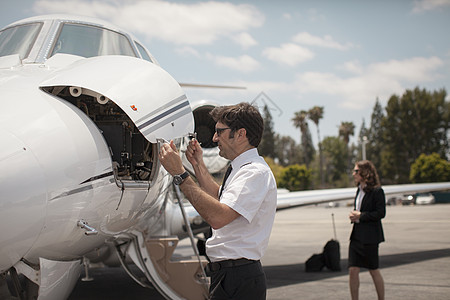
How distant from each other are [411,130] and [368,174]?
74.2 metres

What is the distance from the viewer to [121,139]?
418cm

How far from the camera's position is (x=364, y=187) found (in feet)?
21.3

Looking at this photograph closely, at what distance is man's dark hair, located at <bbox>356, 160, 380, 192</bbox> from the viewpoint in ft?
21.0

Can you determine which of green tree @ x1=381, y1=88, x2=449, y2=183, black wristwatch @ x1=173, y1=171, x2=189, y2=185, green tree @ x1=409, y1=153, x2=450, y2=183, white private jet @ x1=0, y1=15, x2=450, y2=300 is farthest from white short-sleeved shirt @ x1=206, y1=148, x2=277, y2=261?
green tree @ x1=381, y1=88, x2=449, y2=183

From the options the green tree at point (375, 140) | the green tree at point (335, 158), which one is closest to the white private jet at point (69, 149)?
the green tree at point (375, 140)

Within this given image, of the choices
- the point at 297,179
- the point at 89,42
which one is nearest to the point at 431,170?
the point at 297,179

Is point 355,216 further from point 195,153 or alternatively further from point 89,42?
point 89,42

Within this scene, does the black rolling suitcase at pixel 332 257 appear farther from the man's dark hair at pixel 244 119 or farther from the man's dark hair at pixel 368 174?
the man's dark hair at pixel 244 119

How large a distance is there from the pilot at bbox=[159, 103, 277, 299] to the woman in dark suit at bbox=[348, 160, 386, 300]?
3.57 metres

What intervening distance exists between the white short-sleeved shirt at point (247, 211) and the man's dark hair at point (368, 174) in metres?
3.70

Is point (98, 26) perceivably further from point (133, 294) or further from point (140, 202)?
point (133, 294)

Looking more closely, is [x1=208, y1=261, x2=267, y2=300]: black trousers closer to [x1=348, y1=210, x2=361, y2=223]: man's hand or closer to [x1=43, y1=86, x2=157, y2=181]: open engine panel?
[x1=43, y1=86, x2=157, y2=181]: open engine panel

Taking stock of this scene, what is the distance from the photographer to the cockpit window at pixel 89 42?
5.23 meters

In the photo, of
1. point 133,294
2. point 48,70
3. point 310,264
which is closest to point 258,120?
point 48,70
